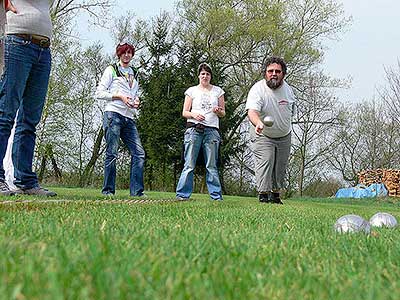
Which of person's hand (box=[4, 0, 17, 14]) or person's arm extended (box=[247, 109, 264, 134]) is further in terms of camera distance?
person's arm extended (box=[247, 109, 264, 134])

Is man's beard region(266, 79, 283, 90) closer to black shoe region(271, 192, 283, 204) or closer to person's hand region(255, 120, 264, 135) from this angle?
person's hand region(255, 120, 264, 135)

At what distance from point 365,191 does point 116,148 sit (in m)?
22.5

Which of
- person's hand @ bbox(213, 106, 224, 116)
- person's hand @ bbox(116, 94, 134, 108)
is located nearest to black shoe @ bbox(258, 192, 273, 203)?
person's hand @ bbox(213, 106, 224, 116)

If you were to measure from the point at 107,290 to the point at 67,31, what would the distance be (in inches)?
1049

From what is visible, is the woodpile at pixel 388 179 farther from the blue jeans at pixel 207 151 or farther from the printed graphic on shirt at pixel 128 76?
the printed graphic on shirt at pixel 128 76

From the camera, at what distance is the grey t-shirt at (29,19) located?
4.83 metres

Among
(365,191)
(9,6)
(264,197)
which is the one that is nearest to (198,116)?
(264,197)

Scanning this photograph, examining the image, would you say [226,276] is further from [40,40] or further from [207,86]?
[207,86]

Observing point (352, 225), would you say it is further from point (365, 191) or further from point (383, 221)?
point (365, 191)

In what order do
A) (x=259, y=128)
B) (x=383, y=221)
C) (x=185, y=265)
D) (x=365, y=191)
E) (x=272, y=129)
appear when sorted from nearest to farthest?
(x=185, y=265) → (x=383, y=221) → (x=259, y=128) → (x=272, y=129) → (x=365, y=191)

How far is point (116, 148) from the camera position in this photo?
734 centimetres

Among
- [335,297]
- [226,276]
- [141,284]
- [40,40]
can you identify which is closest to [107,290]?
[141,284]

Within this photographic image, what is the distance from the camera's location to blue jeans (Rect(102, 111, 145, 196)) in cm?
723

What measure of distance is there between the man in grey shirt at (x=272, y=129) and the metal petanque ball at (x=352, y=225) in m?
4.44
